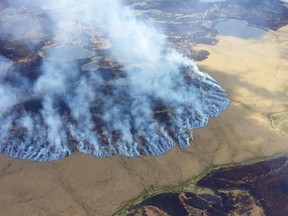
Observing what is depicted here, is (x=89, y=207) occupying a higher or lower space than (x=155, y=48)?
lower

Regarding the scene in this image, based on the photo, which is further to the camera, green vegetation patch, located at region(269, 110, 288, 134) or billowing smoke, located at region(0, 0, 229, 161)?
green vegetation patch, located at region(269, 110, 288, 134)

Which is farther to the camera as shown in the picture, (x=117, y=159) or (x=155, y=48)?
(x=155, y=48)

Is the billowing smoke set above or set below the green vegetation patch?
above

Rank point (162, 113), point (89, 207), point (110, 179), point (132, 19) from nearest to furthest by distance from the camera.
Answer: point (89, 207) < point (110, 179) < point (162, 113) < point (132, 19)

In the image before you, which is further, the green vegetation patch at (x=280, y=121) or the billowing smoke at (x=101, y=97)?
the green vegetation patch at (x=280, y=121)

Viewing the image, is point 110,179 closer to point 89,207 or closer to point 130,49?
point 89,207

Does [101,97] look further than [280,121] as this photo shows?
No

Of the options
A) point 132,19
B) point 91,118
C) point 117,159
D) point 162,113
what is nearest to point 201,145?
point 162,113

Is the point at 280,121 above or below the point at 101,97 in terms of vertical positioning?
below
